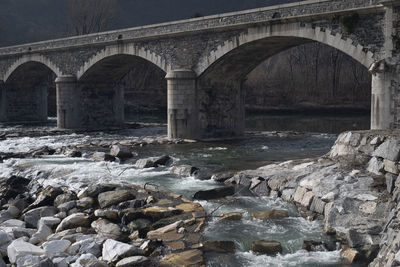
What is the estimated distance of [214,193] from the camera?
10336 mm

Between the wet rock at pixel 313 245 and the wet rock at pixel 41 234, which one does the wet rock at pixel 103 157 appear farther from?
the wet rock at pixel 313 245

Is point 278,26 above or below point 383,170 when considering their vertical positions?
above

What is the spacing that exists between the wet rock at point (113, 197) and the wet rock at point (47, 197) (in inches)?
44.8

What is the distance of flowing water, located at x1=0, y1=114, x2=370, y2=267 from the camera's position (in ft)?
23.2

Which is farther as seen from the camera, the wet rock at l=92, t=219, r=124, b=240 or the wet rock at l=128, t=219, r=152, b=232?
the wet rock at l=128, t=219, r=152, b=232

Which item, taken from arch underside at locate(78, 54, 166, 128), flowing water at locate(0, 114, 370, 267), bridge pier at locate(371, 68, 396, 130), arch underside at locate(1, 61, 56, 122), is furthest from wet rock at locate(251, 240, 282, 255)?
arch underside at locate(1, 61, 56, 122)

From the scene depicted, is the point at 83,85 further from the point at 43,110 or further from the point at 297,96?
the point at 297,96

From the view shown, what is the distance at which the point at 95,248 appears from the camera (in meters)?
7.14

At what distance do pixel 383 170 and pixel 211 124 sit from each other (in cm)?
1375

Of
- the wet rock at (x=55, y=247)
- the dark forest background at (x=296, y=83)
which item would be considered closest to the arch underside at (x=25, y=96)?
the dark forest background at (x=296, y=83)

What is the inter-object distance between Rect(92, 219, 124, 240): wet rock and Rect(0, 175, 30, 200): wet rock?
384 centimetres

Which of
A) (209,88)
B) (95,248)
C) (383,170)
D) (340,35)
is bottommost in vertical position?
(95,248)

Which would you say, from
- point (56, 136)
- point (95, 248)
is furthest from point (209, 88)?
point (95, 248)

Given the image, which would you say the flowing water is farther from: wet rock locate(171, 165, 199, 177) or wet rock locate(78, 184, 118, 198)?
wet rock locate(78, 184, 118, 198)
